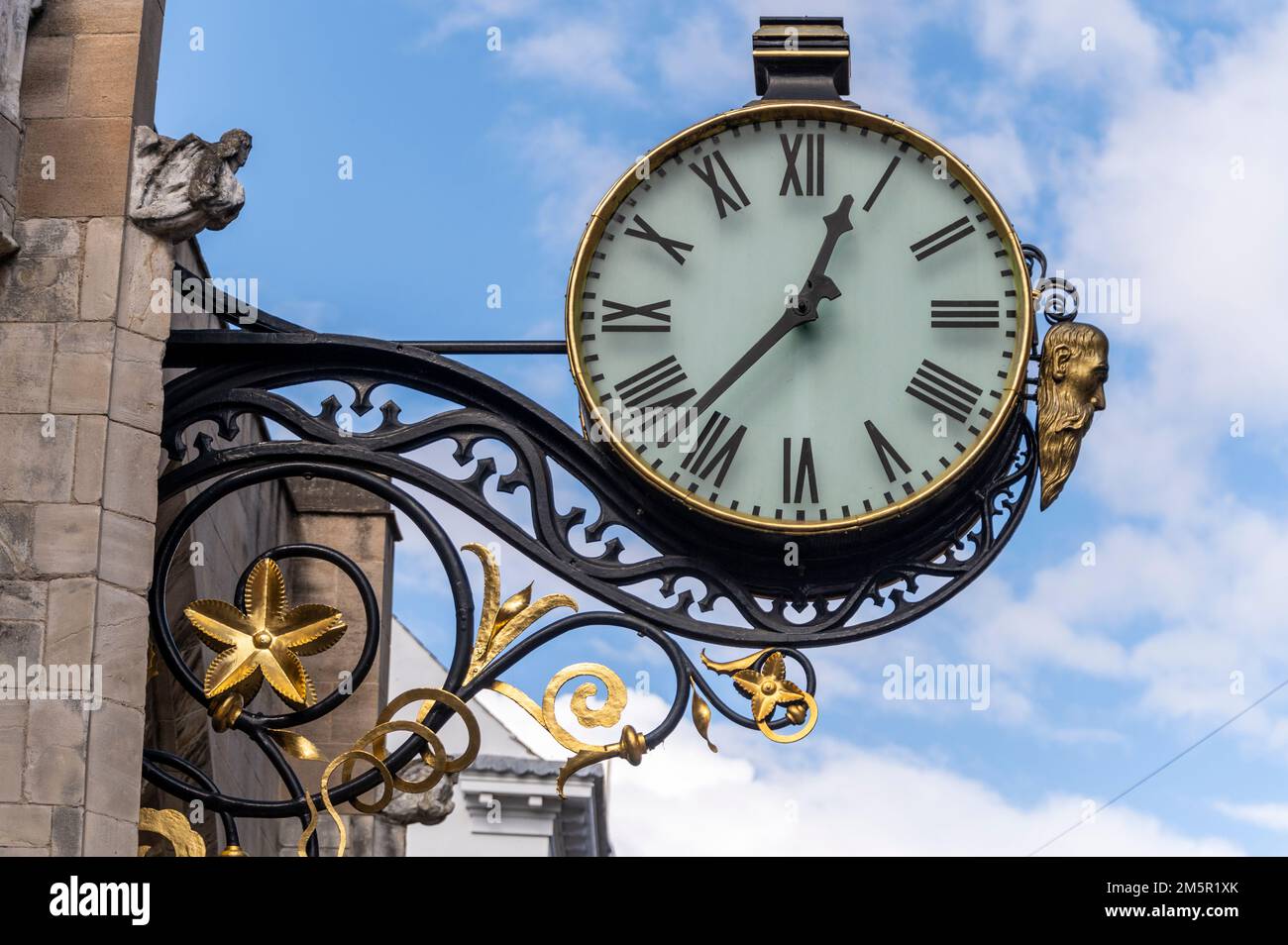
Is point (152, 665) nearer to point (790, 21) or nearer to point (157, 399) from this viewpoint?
point (157, 399)

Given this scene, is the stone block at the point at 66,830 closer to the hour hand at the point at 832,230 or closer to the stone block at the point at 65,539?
the stone block at the point at 65,539

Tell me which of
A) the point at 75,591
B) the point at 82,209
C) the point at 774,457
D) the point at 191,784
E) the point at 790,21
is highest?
the point at 790,21

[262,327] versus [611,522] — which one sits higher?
[262,327]

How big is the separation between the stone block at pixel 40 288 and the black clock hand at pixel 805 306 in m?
2.02

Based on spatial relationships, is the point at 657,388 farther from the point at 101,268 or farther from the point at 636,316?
the point at 101,268

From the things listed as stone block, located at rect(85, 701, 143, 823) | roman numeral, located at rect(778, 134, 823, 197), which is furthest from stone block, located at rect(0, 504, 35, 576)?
roman numeral, located at rect(778, 134, 823, 197)

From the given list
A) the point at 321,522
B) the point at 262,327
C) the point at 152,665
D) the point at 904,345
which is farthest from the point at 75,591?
the point at 321,522

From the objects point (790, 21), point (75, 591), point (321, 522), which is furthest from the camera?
point (321, 522)

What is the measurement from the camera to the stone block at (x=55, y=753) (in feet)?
24.3

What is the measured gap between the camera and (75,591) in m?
7.69

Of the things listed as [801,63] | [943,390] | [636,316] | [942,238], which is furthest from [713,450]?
[801,63]

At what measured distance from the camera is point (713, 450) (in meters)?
8.27

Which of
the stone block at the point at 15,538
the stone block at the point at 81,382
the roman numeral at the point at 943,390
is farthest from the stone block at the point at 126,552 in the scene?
the roman numeral at the point at 943,390

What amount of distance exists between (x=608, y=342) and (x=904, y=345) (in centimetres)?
97
